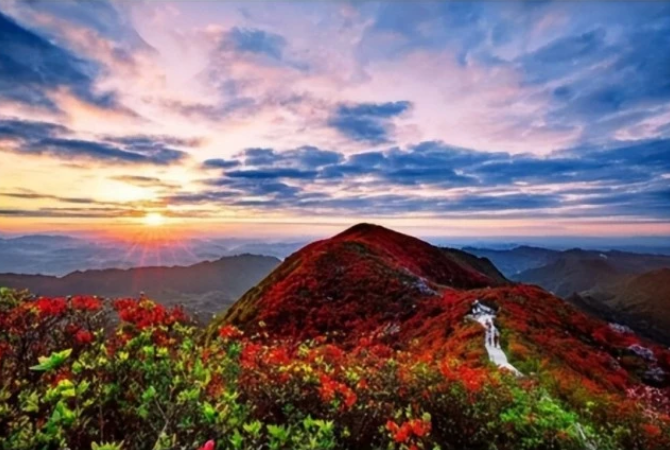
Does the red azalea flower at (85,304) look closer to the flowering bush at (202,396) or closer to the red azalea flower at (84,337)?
the flowering bush at (202,396)

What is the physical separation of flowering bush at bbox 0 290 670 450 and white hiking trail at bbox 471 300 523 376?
9.50 meters

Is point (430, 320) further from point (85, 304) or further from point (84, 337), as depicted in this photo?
point (84, 337)

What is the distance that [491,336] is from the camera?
23266 mm

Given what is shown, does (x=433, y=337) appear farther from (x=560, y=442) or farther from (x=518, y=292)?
(x=560, y=442)

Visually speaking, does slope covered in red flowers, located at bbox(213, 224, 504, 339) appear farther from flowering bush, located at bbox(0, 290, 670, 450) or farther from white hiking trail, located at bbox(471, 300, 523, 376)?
flowering bush, located at bbox(0, 290, 670, 450)

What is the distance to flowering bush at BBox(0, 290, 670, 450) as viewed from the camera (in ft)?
13.1

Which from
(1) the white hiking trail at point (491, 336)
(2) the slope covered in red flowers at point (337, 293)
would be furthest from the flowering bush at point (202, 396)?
(2) the slope covered in red flowers at point (337, 293)

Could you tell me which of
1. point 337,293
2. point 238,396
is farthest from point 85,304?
point 337,293

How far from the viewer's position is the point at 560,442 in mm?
7230

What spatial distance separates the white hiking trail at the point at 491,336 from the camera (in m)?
19.1

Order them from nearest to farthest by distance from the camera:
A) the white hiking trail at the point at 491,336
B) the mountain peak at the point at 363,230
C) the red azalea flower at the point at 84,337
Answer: the red azalea flower at the point at 84,337 < the white hiking trail at the point at 491,336 < the mountain peak at the point at 363,230

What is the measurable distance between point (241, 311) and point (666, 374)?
30693 millimetres

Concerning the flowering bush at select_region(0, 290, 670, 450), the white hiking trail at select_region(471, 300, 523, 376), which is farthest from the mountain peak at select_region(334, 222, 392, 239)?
the flowering bush at select_region(0, 290, 670, 450)

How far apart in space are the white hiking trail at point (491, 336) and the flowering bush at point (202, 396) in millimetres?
9500
